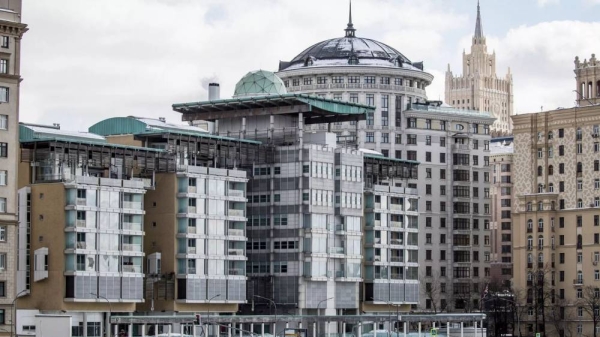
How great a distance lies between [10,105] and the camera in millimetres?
155625

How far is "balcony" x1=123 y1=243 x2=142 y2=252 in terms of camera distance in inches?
6629

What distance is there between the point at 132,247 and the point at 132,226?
2410mm

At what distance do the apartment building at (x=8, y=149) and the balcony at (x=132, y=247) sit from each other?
16.9m

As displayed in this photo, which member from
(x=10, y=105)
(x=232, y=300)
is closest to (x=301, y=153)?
(x=232, y=300)

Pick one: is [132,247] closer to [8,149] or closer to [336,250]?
[8,149]

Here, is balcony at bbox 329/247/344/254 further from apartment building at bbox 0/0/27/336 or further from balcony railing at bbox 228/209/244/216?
apartment building at bbox 0/0/27/336

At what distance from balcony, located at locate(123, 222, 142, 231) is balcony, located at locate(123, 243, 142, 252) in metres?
1.74

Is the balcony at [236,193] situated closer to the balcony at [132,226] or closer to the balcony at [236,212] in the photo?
the balcony at [236,212]

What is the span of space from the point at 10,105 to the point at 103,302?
84.3ft

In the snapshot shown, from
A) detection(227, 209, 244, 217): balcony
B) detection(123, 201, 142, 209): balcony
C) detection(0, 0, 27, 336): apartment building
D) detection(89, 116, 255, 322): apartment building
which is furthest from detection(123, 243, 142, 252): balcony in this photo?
detection(0, 0, 27, 336): apartment building

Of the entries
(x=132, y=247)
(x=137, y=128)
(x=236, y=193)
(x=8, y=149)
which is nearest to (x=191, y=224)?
(x=236, y=193)

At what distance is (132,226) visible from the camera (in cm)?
16912

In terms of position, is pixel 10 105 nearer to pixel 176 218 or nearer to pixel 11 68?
pixel 11 68

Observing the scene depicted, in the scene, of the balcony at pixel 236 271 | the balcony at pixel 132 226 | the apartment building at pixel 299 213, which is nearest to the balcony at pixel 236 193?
the apartment building at pixel 299 213
